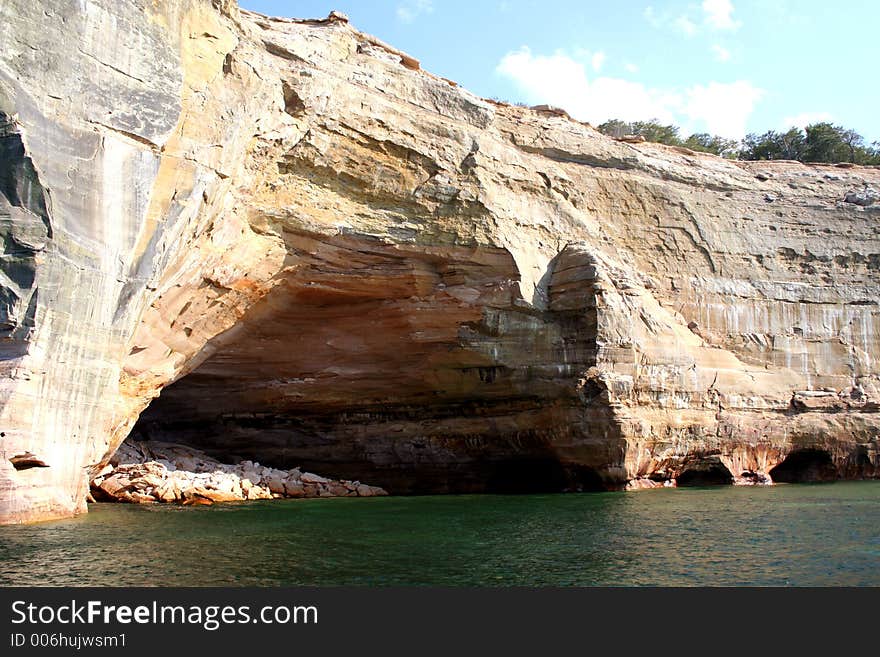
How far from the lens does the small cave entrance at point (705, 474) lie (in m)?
19.3

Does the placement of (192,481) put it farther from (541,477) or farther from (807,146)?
(807,146)

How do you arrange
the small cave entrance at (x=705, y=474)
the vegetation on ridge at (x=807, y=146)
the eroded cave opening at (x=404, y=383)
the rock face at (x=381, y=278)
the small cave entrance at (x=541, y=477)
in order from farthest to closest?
1. the vegetation on ridge at (x=807, y=146)
2. the small cave entrance at (x=705, y=474)
3. the small cave entrance at (x=541, y=477)
4. the eroded cave opening at (x=404, y=383)
5. the rock face at (x=381, y=278)

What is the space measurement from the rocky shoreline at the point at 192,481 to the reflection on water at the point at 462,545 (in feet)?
4.84

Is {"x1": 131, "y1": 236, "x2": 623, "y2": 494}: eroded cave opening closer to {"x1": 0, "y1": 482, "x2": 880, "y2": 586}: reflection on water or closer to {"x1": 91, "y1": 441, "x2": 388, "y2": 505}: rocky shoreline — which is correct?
{"x1": 91, "y1": 441, "x2": 388, "y2": 505}: rocky shoreline

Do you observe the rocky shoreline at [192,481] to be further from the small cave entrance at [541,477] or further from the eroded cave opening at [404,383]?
the small cave entrance at [541,477]

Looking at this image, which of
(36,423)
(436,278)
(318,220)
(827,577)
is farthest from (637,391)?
(36,423)

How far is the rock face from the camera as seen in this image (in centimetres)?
1048

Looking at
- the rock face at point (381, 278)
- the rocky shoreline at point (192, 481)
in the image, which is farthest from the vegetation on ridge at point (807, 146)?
the rocky shoreline at point (192, 481)

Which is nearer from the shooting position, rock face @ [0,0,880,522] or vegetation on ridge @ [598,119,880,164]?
rock face @ [0,0,880,522]

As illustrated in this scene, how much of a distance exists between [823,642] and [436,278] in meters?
12.8

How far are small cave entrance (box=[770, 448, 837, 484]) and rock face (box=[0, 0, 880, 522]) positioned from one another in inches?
3.2

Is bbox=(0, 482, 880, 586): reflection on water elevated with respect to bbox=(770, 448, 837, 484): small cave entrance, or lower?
lower

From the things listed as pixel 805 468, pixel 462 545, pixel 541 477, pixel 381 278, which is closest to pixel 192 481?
pixel 381 278

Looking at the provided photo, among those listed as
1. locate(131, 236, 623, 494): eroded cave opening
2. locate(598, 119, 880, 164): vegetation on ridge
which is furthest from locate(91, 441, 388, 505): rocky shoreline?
locate(598, 119, 880, 164): vegetation on ridge
